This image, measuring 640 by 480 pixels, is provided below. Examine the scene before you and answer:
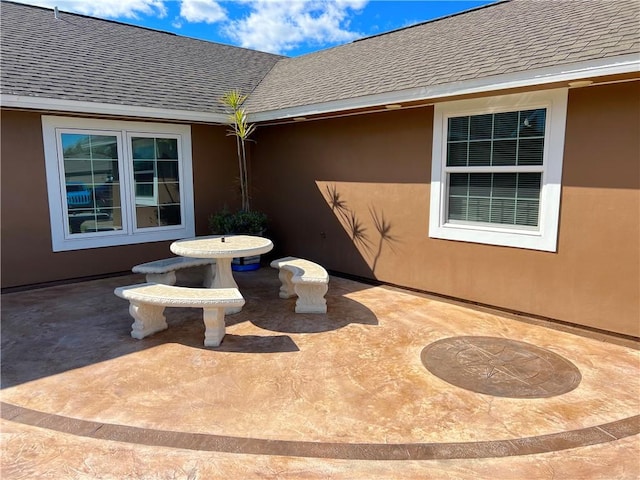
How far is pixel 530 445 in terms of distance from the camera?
8.71 ft

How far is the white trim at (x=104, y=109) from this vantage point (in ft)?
17.3

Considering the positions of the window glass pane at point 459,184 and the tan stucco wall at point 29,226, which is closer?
the window glass pane at point 459,184

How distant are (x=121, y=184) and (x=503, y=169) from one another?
560 cm

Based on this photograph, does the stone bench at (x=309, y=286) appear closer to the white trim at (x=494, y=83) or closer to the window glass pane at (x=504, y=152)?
the white trim at (x=494, y=83)

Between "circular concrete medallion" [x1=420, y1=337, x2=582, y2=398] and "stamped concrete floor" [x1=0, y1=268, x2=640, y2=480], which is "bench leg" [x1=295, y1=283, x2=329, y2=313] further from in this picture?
"circular concrete medallion" [x1=420, y1=337, x2=582, y2=398]

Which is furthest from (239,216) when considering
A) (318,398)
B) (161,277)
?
(318,398)

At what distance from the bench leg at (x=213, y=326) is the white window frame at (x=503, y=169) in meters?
3.02

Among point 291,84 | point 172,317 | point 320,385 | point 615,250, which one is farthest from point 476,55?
point 172,317

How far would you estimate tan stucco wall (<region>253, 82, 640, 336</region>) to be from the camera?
13.7 feet

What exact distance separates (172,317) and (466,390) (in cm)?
330

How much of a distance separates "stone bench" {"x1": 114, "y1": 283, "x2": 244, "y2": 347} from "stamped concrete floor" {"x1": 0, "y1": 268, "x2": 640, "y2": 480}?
0.14m

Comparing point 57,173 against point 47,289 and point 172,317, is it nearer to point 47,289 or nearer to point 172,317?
point 47,289

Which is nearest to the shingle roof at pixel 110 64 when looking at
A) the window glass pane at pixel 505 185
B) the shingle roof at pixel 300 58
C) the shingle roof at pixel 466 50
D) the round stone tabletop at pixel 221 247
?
the shingle roof at pixel 300 58

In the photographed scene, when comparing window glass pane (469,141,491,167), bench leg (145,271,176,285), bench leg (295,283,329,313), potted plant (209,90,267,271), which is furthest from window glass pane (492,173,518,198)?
bench leg (145,271,176,285)
